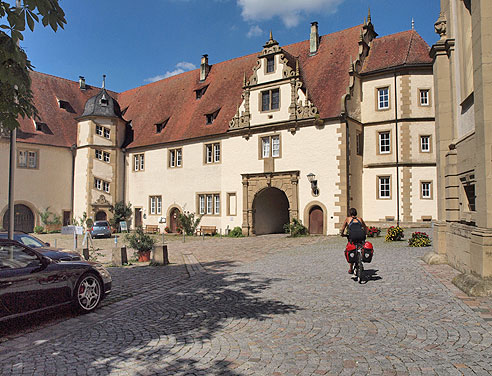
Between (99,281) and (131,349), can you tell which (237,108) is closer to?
(99,281)

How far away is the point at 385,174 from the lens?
81.5 ft

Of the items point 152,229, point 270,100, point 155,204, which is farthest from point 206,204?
point 270,100

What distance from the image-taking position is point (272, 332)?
18.8 feet

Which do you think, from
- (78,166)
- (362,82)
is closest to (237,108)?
(362,82)

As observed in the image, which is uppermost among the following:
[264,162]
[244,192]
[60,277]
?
[264,162]

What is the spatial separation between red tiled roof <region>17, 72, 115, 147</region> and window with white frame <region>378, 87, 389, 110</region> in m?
24.0

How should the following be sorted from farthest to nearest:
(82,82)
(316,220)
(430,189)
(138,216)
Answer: (82,82), (138,216), (430,189), (316,220)

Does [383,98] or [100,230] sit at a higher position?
[383,98]

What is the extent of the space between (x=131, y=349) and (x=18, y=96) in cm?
Answer: 396

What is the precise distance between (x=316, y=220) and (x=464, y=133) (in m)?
14.3

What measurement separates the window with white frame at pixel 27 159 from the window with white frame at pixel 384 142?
25016mm

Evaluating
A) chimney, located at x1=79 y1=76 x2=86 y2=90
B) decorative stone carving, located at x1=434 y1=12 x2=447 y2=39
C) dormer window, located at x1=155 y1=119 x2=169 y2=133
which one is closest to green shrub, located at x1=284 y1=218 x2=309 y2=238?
decorative stone carving, located at x1=434 y1=12 x2=447 y2=39

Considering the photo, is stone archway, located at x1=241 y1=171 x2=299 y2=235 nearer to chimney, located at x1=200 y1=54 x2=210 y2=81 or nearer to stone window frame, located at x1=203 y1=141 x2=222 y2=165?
stone window frame, located at x1=203 y1=141 x2=222 y2=165

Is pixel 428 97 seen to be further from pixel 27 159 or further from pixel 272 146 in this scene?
pixel 27 159
